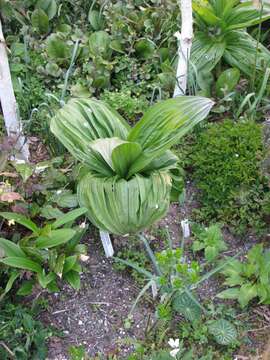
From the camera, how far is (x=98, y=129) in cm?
286

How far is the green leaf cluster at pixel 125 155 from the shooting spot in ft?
8.70

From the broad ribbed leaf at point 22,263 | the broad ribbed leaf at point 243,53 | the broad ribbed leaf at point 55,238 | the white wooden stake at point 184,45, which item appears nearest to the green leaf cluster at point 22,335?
the broad ribbed leaf at point 22,263

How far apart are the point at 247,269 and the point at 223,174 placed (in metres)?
0.58

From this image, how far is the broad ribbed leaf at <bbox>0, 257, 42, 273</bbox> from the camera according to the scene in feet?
8.00

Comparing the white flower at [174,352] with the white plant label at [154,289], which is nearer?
the white flower at [174,352]

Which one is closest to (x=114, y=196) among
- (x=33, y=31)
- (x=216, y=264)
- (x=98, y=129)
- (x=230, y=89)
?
(x=98, y=129)

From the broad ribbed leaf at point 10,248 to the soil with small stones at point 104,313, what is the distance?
1.15 ft

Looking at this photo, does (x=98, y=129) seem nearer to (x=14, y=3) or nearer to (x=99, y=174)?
(x=99, y=174)

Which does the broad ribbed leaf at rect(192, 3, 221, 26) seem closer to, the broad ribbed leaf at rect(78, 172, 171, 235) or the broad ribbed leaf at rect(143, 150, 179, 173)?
the broad ribbed leaf at rect(143, 150, 179, 173)

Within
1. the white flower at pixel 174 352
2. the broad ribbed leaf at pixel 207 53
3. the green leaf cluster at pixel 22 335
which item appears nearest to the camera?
the white flower at pixel 174 352

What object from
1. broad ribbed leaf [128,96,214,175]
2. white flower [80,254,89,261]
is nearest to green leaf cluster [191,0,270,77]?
broad ribbed leaf [128,96,214,175]

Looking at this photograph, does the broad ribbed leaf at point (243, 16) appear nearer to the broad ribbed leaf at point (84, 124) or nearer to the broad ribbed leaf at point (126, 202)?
the broad ribbed leaf at point (84, 124)

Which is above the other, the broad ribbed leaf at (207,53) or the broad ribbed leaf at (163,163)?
the broad ribbed leaf at (207,53)

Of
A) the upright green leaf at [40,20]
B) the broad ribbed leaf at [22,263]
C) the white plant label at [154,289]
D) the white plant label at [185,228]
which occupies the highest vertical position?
the upright green leaf at [40,20]
